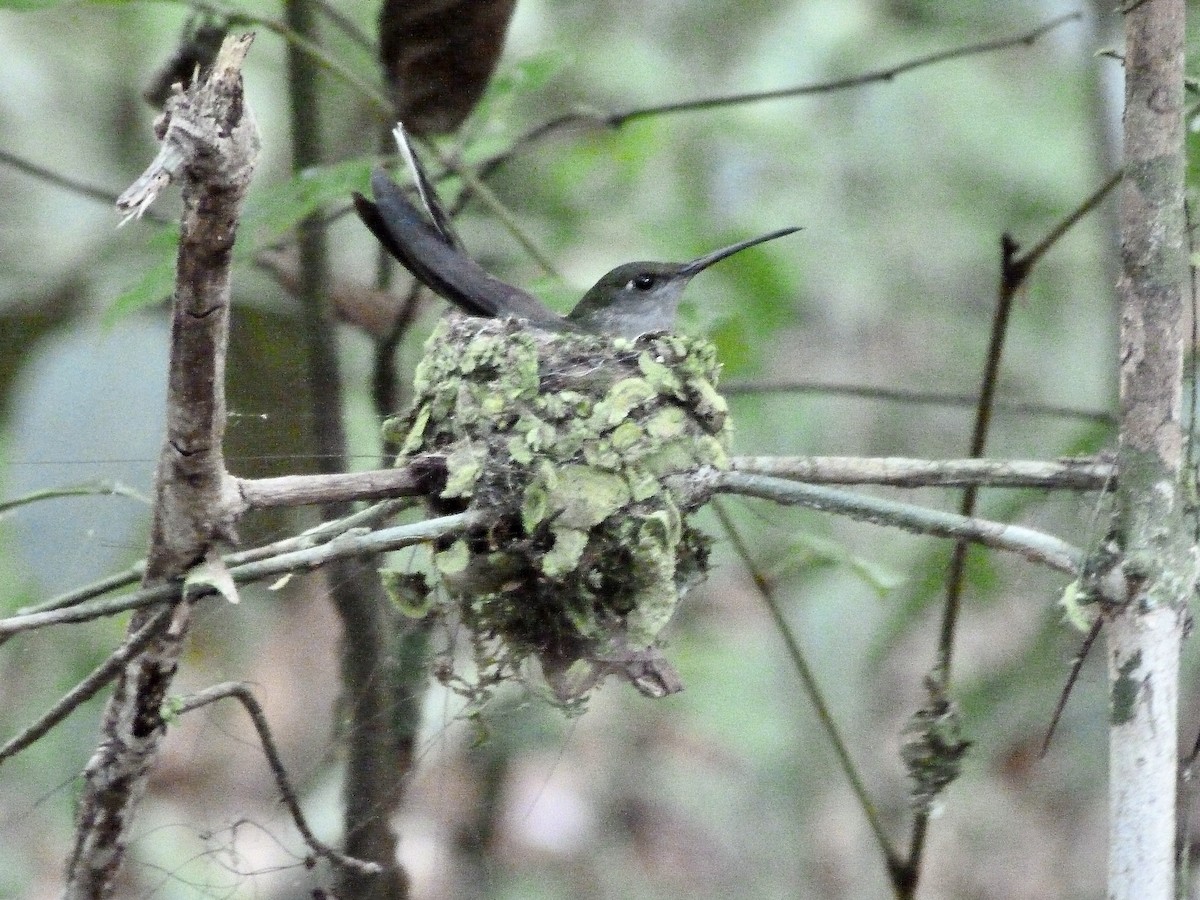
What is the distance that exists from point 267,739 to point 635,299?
195cm

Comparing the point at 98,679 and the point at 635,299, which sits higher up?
the point at 635,299

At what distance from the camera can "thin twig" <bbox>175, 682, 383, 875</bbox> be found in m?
1.97

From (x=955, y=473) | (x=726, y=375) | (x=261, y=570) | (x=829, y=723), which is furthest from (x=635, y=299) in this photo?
(x=261, y=570)

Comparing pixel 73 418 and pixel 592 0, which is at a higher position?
pixel 592 0

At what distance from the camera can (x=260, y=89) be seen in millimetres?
5352

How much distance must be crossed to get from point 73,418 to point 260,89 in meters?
2.51

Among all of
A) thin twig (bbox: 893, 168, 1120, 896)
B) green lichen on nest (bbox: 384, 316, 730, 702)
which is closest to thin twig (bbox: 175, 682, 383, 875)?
green lichen on nest (bbox: 384, 316, 730, 702)

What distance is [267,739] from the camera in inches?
81.7

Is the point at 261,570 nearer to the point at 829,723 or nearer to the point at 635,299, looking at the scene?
the point at 829,723

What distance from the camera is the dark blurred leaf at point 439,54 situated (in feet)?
10.2

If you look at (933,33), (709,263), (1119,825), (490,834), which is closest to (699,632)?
(490,834)

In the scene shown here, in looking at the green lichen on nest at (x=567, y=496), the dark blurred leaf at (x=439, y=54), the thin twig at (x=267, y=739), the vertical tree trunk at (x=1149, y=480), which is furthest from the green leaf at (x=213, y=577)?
the dark blurred leaf at (x=439, y=54)

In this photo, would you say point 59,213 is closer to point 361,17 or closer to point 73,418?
point 361,17

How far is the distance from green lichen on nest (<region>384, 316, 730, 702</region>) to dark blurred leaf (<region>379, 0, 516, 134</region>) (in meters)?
0.86
